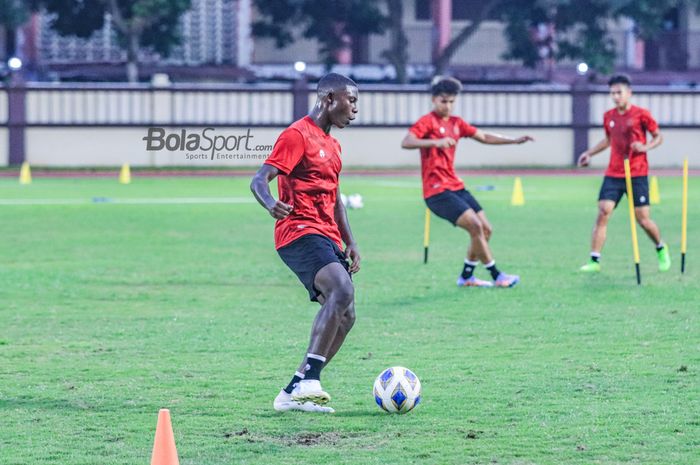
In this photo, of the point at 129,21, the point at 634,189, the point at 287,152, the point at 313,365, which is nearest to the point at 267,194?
the point at 287,152

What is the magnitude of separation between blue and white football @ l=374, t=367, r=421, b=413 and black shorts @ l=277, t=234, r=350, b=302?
26.9 inches

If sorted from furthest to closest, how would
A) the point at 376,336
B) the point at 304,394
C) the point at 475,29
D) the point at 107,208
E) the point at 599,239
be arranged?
the point at 475,29, the point at 107,208, the point at 599,239, the point at 376,336, the point at 304,394

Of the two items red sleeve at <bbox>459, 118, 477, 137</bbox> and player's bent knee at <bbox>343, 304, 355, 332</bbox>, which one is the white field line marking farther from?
player's bent knee at <bbox>343, 304, 355, 332</bbox>

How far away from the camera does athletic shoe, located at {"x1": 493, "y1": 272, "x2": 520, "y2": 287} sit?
14.0m

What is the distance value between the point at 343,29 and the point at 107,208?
60.7 ft

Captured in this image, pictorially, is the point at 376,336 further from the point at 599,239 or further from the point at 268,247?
the point at 268,247

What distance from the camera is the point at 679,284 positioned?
14133 mm

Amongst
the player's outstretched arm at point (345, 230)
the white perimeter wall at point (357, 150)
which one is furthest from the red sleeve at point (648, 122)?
the white perimeter wall at point (357, 150)

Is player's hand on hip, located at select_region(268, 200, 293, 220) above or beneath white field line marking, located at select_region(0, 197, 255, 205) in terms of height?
above

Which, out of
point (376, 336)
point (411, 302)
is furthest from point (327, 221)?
point (411, 302)

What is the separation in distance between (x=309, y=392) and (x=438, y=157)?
6.46 metres

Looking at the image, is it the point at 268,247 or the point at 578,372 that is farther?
the point at 268,247

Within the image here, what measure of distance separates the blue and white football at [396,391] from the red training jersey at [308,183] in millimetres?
958

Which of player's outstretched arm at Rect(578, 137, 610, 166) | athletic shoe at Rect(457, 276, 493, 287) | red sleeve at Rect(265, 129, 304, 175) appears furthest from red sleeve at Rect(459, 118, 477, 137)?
red sleeve at Rect(265, 129, 304, 175)
